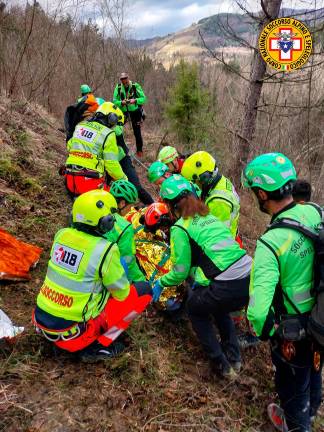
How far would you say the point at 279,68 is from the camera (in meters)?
6.84

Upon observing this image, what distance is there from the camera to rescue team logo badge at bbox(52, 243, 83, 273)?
2.73m

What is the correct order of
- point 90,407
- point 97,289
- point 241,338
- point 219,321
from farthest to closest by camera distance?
1. point 241,338
2. point 219,321
3. point 97,289
4. point 90,407

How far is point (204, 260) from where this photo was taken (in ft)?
10.1

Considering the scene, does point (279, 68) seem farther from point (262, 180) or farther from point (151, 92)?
point (151, 92)

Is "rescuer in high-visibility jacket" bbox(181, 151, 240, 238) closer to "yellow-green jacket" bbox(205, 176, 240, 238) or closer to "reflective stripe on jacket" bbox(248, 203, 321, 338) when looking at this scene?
"yellow-green jacket" bbox(205, 176, 240, 238)

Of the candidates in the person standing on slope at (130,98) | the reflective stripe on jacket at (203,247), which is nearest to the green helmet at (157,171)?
the reflective stripe on jacket at (203,247)

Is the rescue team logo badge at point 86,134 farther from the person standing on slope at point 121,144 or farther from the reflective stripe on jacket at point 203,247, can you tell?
the reflective stripe on jacket at point 203,247

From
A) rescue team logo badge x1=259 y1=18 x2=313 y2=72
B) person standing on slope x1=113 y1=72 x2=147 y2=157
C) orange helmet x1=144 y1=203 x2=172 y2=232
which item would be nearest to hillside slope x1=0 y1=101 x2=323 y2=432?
orange helmet x1=144 y1=203 x2=172 y2=232

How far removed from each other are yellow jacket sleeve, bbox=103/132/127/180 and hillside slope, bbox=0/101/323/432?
1375 millimetres

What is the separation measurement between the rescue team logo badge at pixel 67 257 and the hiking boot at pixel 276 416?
6.55 feet

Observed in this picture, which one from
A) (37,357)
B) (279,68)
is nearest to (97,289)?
(37,357)

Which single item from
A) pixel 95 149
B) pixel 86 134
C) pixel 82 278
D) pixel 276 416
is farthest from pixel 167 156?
pixel 276 416

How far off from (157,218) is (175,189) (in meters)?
0.79

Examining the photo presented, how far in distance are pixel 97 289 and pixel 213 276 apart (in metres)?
0.94
